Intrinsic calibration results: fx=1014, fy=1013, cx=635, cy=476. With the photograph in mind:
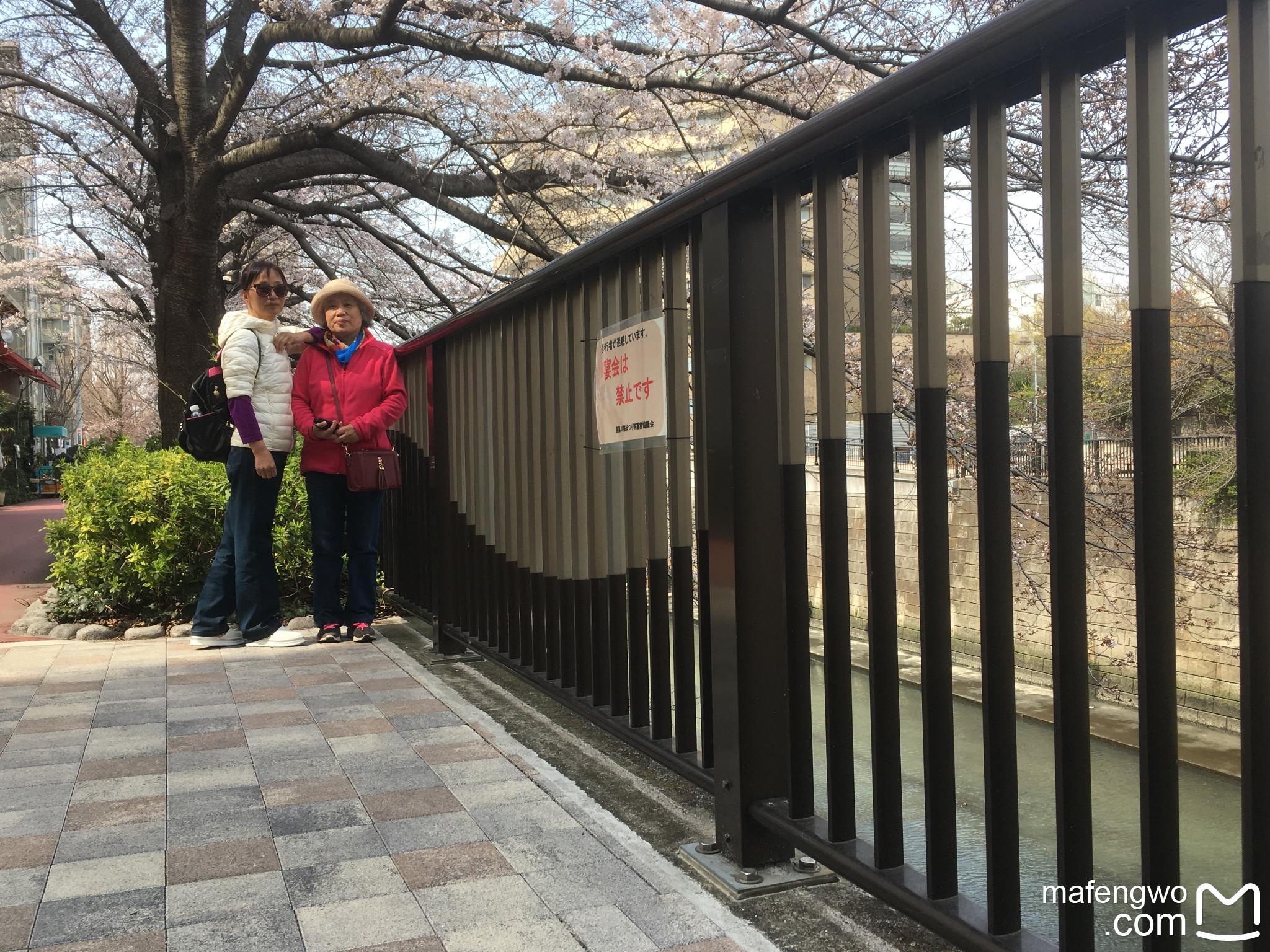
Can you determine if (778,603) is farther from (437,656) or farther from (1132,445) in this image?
(437,656)

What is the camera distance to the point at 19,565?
403 inches

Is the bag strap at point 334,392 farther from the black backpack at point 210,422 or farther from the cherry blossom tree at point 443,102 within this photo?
the cherry blossom tree at point 443,102

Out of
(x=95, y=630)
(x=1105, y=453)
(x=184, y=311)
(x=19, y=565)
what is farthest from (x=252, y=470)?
(x=1105, y=453)

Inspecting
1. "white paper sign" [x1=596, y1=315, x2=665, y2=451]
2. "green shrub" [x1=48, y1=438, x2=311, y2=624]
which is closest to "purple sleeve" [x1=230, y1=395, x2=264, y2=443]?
"green shrub" [x1=48, y1=438, x2=311, y2=624]

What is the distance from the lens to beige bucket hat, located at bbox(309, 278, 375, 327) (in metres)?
5.26

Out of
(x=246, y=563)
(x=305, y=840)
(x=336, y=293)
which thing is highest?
(x=336, y=293)

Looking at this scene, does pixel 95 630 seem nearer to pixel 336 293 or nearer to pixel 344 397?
pixel 344 397

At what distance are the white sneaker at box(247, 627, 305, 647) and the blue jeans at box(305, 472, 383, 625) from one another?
144 mm

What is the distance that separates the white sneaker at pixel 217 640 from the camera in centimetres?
510

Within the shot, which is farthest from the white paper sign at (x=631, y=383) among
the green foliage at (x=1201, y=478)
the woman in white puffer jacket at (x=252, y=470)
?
the green foliage at (x=1201, y=478)

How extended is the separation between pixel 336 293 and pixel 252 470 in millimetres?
1010

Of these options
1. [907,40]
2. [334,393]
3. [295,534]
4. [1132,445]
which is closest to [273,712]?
[334,393]

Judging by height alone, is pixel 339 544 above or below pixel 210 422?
below

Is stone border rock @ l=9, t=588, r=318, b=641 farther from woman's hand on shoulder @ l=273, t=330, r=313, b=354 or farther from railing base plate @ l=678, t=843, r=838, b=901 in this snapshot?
railing base plate @ l=678, t=843, r=838, b=901
